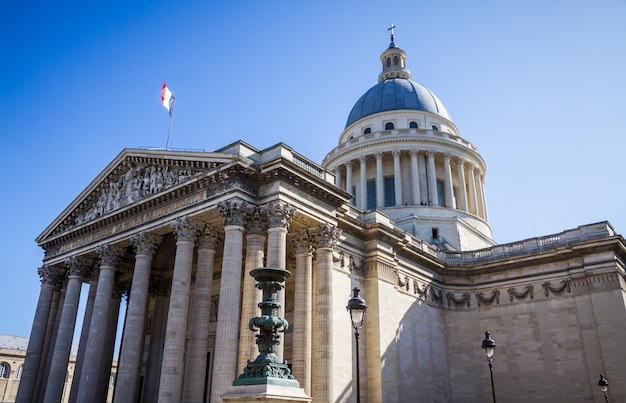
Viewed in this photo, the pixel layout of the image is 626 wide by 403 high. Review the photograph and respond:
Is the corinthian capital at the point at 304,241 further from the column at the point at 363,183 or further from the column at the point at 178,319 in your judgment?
the column at the point at 363,183

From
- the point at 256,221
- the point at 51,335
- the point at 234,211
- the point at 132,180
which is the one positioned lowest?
the point at 51,335

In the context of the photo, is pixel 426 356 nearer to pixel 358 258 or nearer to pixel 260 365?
pixel 358 258

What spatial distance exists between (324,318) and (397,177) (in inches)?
1032

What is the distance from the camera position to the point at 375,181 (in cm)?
5366

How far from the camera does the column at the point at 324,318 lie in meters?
26.7

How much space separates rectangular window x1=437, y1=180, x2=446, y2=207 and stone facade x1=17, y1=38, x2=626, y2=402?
1.83 m

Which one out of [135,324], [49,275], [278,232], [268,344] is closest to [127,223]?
[135,324]

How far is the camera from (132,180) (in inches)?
1314

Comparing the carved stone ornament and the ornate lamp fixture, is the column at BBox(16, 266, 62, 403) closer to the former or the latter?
the carved stone ornament

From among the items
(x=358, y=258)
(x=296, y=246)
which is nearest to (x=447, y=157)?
(x=358, y=258)

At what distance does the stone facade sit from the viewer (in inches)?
1051

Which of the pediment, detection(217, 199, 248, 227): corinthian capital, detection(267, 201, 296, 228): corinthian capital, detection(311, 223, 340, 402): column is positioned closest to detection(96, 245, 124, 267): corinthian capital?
the pediment

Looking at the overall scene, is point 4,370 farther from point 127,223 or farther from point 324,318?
point 324,318

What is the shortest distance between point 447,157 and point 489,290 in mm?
16063
